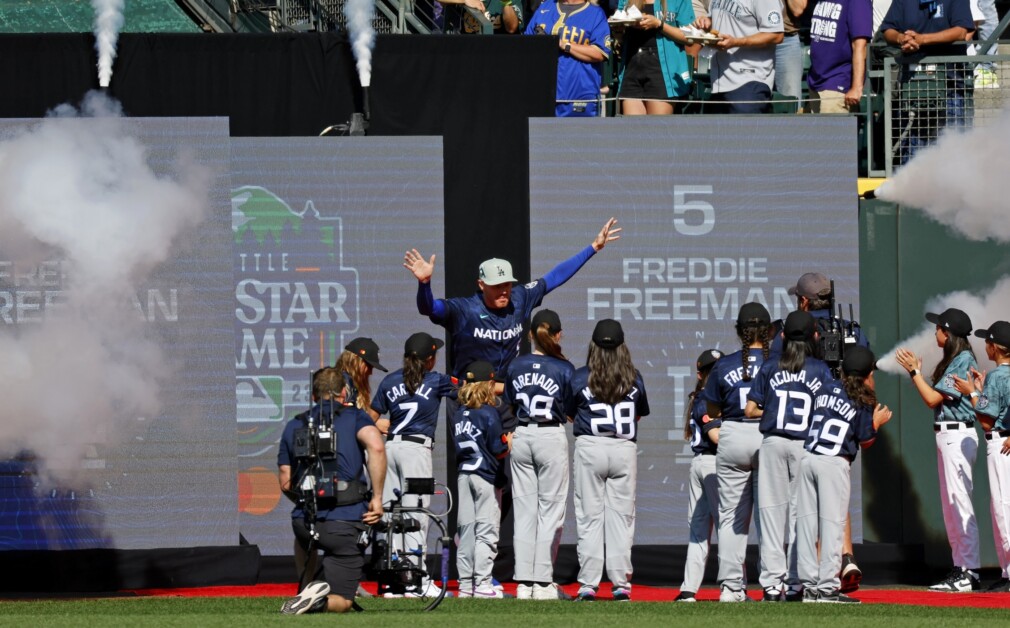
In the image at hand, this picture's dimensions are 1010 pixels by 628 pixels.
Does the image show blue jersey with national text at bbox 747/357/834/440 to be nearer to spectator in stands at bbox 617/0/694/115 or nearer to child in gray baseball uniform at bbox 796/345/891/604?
child in gray baseball uniform at bbox 796/345/891/604

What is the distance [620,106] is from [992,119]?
300 centimetres

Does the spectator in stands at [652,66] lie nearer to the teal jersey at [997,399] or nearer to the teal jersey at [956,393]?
the teal jersey at [956,393]

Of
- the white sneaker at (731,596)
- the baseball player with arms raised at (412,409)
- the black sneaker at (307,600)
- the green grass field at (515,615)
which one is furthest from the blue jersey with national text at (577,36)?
the black sneaker at (307,600)

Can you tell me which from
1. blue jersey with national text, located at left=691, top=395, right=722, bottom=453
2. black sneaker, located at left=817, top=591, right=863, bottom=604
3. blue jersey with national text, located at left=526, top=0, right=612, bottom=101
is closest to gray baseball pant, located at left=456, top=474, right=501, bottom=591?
blue jersey with national text, located at left=691, top=395, right=722, bottom=453

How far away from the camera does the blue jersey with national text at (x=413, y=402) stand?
11758mm

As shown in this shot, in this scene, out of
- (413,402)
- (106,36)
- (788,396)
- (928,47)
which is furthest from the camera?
(928,47)

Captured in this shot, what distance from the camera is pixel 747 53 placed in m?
13.9

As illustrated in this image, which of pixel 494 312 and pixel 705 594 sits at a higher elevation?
pixel 494 312

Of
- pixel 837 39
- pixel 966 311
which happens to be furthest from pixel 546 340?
pixel 837 39

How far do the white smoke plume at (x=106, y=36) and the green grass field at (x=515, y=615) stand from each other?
4.33m

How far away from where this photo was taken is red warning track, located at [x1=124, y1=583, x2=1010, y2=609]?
444 inches

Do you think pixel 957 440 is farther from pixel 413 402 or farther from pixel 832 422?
pixel 413 402

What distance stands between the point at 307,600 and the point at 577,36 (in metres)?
6.15

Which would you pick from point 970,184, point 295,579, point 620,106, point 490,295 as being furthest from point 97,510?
point 970,184
